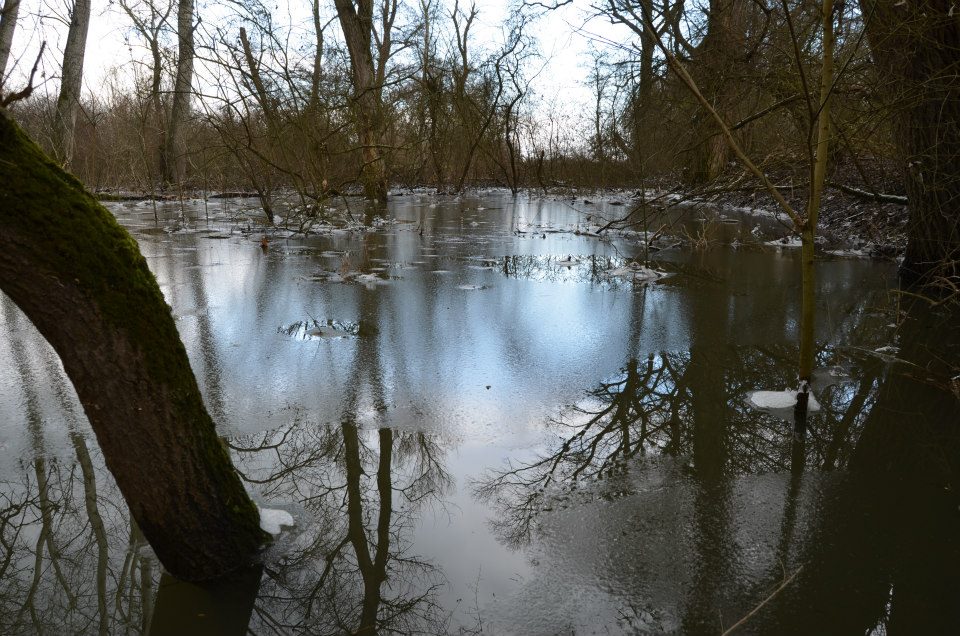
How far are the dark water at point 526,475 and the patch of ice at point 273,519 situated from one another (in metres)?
0.05

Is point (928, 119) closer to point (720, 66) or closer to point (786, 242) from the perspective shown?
point (720, 66)

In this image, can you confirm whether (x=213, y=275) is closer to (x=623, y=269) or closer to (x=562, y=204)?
(x=623, y=269)

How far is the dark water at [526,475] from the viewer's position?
82.5 inches

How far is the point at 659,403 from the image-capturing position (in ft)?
12.4

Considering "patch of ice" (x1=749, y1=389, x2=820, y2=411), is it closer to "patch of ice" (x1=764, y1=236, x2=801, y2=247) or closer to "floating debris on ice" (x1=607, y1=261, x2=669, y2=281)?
"floating debris on ice" (x1=607, y1=261, x2=669, y2=281)

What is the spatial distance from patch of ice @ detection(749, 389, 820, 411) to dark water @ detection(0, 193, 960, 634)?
6 cm

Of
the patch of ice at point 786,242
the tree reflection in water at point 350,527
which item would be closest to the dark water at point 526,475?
the tree reflection in water at point 350,527

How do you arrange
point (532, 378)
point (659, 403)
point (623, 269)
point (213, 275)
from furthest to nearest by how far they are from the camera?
1. point (623, 269)
2. point (213, 275)
3. point (532, 378)
4. point (659, 403)

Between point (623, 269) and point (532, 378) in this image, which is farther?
point (623, 269)

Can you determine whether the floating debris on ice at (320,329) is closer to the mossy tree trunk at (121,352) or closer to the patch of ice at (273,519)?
the patch of ice at (273,519)

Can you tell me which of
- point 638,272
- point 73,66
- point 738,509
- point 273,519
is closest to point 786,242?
point 638,272

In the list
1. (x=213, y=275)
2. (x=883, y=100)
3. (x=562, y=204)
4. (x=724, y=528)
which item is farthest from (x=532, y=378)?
(x=562, y=204)

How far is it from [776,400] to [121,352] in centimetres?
340

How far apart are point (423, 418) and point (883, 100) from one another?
16.1 feet
